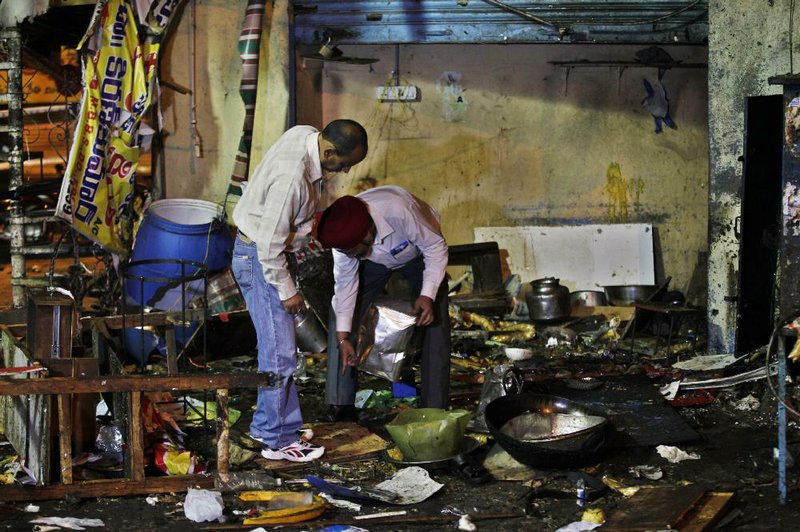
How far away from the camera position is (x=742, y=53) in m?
9.05

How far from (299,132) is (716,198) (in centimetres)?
448

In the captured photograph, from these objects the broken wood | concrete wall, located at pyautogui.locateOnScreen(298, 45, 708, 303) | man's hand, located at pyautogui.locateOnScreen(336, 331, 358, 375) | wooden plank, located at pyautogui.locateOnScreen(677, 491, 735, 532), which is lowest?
the broken wood

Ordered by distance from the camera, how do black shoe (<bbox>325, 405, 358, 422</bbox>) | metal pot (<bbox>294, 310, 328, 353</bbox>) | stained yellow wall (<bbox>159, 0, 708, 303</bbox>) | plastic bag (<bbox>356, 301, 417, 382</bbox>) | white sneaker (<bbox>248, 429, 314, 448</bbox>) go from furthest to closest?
stained yellow wall (<bbox>159, 0, 708, 303</bbox>) < metal pot (<bbox>294, 310, 328, 353</bbox>) < black shoe (<bbox>325, 405, 358, 422</bbox>) < plastic bag (<bbox>356, 301, 417, 382</bbox>) < white sneaker (<bbox>248, 429, 314, 448</bbox>)

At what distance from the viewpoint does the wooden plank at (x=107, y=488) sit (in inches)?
231

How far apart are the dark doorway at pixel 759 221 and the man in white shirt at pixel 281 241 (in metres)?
3.62

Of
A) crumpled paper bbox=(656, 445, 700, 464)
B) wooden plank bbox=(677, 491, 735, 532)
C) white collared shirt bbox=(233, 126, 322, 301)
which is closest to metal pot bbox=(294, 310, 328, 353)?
white collared shirt bbox=(233, 126, 322, 301)

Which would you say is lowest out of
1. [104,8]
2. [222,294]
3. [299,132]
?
[222,294]

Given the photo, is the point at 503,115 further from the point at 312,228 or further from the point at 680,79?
the point at 312,228

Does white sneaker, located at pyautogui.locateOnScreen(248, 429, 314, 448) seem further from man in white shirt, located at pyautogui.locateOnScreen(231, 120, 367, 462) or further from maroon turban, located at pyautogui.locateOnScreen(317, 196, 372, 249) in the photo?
maroon turban, located at pyautogui.locateOnScreen(317, 196, 372, 249)

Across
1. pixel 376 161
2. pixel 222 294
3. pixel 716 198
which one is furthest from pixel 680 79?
pixel 222 294

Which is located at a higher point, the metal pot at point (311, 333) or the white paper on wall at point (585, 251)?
the white paper on wall at point (585, 251)

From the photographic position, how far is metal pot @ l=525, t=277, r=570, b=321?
430 inches

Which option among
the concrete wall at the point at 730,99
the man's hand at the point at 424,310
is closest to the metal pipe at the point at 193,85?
the man's hand at the point at 424,310

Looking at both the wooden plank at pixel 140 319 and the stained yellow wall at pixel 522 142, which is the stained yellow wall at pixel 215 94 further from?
the wooden plank at pixel 140 319
